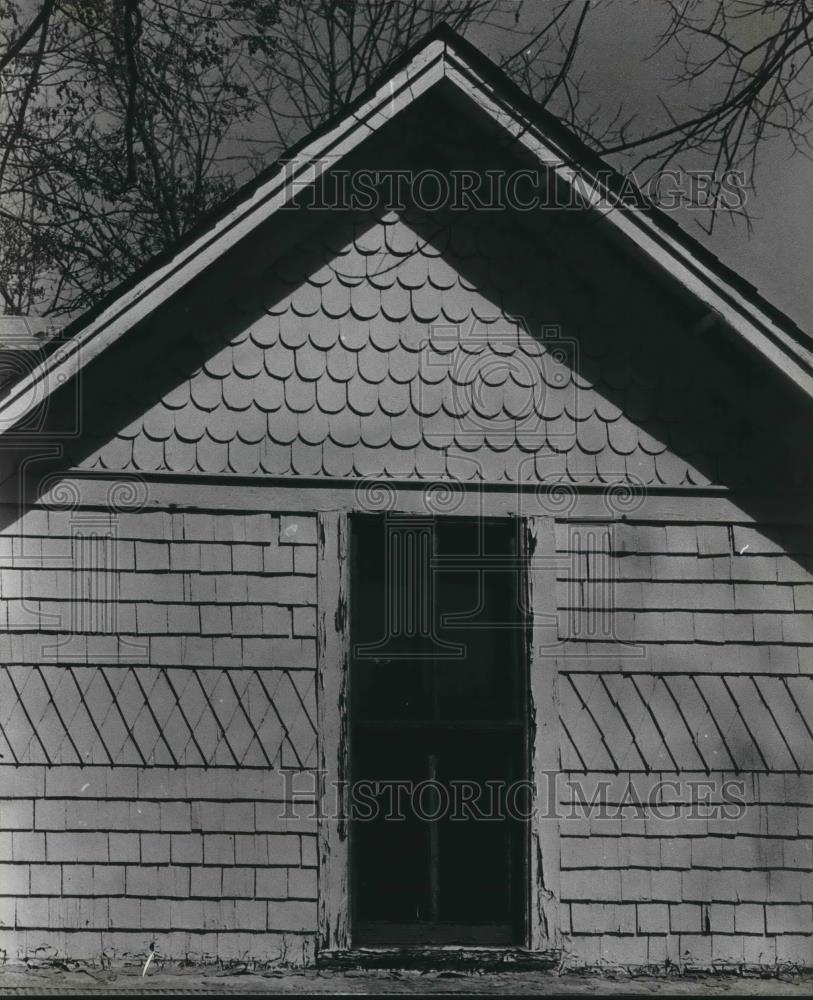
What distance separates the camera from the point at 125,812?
4312 millimetres

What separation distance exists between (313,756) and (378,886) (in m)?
0.69

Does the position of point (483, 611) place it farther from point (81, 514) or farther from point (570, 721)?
point (81, 514)

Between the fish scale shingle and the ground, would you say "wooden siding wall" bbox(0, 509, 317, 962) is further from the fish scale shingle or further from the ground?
the fish scale shingle

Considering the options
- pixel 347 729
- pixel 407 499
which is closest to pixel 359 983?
pixel 347 729

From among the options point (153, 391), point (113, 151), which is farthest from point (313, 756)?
point (113, 151)

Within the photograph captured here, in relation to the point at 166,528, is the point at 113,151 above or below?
above

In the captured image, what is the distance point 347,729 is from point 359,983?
3.62 feet

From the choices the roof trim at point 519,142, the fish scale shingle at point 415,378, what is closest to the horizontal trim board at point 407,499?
the fish scale shingle at point 415,378

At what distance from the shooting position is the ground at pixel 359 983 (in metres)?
4.18

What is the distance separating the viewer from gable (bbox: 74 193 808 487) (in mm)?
4570

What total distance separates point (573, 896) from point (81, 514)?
2882mm

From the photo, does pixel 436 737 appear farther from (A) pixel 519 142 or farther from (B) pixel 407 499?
(A) pixel 519 142

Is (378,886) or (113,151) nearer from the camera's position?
(378,886)

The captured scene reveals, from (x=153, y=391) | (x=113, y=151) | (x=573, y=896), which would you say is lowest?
(x=573, y=896)
